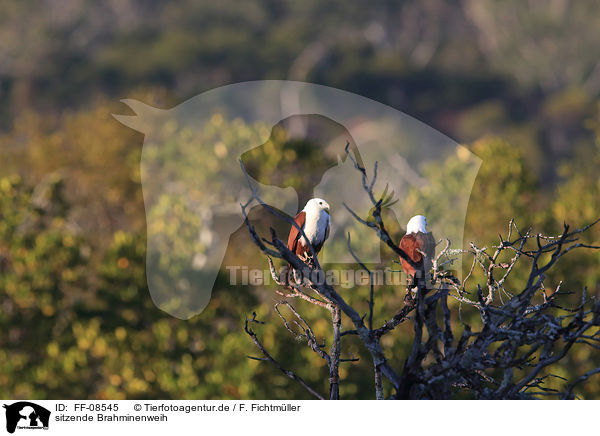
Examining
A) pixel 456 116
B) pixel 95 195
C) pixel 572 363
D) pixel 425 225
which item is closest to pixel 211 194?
pixel 95 195

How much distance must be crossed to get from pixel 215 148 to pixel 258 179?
994cm

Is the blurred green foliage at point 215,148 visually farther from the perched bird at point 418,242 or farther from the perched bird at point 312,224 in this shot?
the perched bird at point 418,242

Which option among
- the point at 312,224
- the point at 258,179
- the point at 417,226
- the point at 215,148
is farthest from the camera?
the point at 215,148

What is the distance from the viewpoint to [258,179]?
23.5 m

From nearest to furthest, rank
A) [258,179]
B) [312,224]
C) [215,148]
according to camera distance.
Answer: [312,224] < [258,179] < [215,148]

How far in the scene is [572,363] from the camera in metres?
21.5

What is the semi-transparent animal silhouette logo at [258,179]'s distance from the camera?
2061cm

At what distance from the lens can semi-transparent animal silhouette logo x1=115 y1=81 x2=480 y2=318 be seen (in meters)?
20.6

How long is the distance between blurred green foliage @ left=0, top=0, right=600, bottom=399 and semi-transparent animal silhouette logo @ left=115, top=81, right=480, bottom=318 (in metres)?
0.30
